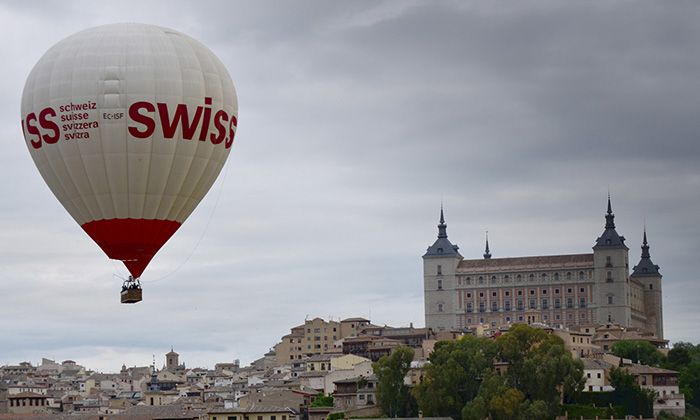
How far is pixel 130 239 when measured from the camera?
42.4 metres

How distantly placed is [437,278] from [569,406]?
207 ft

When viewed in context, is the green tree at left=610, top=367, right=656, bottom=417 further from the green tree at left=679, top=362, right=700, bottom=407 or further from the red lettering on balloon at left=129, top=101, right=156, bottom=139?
the red lettering on balloon at left=129, top=101, right=156, bottom=139

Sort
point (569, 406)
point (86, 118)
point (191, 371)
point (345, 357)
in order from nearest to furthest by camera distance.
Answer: point (86, 118), point (569, 406), point (345, 357), point (191, 371)

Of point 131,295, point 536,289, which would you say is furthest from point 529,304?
point 131,295

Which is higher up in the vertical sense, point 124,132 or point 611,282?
point 611,282

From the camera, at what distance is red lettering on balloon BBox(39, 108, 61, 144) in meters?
42.7

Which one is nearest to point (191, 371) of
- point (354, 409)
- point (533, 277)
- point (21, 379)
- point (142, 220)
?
point (21, 379)

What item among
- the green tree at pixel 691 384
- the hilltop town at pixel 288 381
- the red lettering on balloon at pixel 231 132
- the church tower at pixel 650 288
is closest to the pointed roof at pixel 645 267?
the church tower at pixel 650 288

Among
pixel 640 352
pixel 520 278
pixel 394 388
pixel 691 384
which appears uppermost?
pixel 520 278

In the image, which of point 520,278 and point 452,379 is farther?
point 520,278

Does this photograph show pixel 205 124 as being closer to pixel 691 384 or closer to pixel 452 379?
pixel 452 379

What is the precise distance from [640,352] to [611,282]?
128ft

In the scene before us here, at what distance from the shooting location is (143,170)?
42469 mm

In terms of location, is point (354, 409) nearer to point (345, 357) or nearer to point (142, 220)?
point (345, 357)
